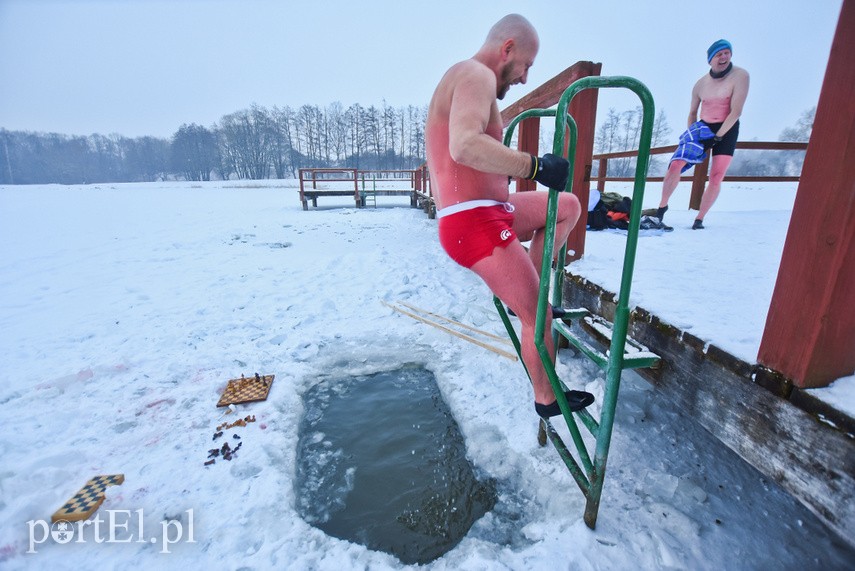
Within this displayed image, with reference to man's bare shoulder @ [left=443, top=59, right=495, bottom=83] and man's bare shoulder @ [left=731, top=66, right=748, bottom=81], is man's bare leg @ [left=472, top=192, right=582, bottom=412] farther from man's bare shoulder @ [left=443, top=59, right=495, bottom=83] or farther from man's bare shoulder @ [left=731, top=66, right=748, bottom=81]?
man's bare shoulder @ [left=731, top=66, right=748, bottom=81]

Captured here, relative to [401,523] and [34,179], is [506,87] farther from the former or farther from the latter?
[34,179]

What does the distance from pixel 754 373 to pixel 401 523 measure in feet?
5.21

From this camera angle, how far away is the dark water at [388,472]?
177cm

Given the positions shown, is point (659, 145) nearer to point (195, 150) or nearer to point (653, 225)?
point (653, 225)

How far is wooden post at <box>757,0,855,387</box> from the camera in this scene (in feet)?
3.34

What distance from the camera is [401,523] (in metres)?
1.80

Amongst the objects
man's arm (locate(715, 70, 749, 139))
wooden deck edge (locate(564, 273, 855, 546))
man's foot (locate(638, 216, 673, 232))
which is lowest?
wooden deck edge (locate(564, 273, 855, 546))

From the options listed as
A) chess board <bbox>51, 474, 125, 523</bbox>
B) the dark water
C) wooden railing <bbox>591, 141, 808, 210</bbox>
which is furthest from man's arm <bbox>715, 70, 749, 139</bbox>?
chess board <bbox>51, 474, 125, 523</bbox>

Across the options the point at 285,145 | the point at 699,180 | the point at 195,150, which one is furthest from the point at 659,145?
the point at 195,150

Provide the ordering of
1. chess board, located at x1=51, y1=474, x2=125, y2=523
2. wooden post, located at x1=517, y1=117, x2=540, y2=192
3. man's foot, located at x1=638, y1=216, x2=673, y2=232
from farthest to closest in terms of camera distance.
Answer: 1. man's foot, located at x1=638, y1=216, x2=673, y2=232
2. wooden post, located at x1=517, y1=117, x2=540, y2=192
3. chess board, located at x1=51, y1=474, x2=125, y2=523

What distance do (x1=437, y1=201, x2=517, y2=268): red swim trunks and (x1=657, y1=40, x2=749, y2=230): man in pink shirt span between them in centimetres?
383

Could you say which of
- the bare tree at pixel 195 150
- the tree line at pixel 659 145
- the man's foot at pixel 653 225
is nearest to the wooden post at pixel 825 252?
the man's foot at pixel 653 225

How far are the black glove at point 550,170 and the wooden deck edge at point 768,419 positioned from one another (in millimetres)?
935

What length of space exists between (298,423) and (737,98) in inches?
200
